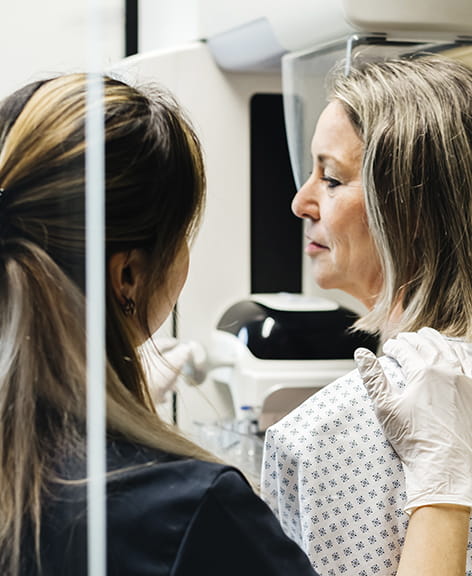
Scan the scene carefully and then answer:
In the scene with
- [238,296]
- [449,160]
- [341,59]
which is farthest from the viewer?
[238,296]

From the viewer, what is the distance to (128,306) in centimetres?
68

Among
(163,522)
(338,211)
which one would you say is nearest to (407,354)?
(338,211)

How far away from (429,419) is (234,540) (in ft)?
0.92

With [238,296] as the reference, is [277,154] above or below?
above

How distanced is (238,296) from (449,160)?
807 millimetres

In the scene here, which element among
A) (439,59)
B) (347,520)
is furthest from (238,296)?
(347,520)

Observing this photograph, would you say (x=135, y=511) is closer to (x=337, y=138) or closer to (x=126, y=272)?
(x=126, y=272)

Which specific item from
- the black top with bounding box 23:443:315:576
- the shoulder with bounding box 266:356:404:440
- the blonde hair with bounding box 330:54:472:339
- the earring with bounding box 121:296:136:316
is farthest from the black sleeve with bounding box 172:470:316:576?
the blonde hair with bounding box 330:54:472:339

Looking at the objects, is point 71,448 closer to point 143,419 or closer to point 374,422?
point 143,419

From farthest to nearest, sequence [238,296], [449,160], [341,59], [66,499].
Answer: [238,296] < [341,59] < [449,160] < [66,499]

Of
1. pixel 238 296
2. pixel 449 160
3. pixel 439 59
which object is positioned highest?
pixel 439 59

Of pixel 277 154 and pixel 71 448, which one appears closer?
pixel 71 448

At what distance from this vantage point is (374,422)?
2.97ft

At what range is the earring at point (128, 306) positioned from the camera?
2.20 ft
